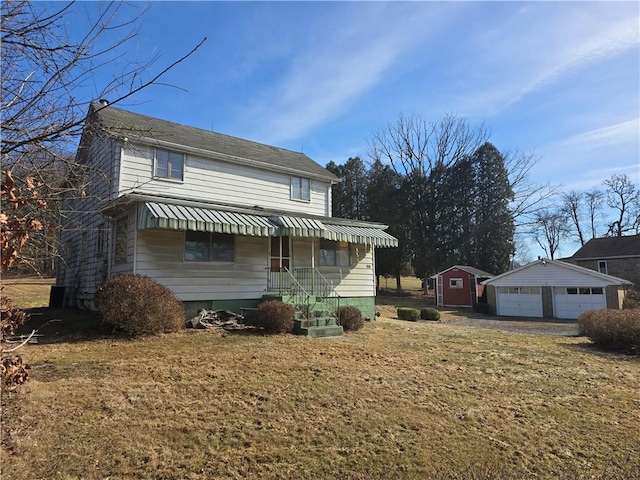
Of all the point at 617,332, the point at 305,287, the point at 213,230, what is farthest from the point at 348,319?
the point at 617,332

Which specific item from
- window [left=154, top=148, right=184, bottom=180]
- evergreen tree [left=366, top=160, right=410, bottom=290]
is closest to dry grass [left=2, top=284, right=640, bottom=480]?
window [left=154, top=148, right=184, bottom=180]

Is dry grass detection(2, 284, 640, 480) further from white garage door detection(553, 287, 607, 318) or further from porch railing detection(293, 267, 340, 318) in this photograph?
white garage door detection(553, 287, 607, 318)

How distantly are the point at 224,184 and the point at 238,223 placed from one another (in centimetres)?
413

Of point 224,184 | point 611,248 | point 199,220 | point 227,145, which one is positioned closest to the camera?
point 199,220

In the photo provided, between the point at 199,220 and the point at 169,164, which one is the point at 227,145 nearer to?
the point at 169,164

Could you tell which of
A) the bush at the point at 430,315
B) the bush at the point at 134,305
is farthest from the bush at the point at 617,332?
the bush at the point at 134,305

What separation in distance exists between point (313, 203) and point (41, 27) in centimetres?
1587

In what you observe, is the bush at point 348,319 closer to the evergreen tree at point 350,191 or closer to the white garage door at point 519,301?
the white garage door at point 519,301

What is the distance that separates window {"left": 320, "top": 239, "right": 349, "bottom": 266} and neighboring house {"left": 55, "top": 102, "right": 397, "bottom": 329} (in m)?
0.04

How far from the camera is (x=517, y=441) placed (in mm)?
4719

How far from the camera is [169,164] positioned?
14.4 m

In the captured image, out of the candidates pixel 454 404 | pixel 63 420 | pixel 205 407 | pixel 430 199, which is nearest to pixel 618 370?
pixel 454 404

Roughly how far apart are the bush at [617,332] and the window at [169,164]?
15277 millimetres

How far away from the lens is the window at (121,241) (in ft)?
42.0
